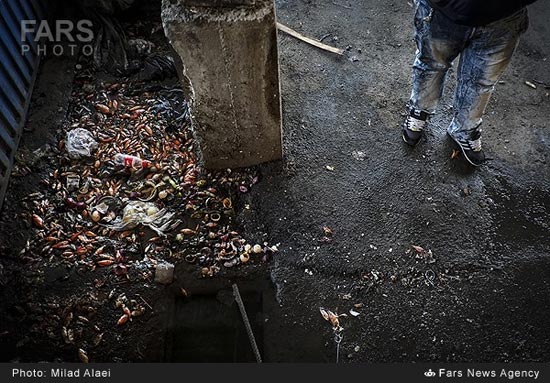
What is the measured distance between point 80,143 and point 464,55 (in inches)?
127

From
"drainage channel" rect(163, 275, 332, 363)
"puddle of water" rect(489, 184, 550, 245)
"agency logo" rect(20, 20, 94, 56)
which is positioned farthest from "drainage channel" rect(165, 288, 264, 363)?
"agency logo" rect(20, 20, 94, 56)

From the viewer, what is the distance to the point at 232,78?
3.43 meters

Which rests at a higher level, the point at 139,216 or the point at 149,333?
the point at 139,216

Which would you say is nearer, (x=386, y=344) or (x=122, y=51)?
(x=386, y=344)

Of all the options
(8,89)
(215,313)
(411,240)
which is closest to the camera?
(215,313)

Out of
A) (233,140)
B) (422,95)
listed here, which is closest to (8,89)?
(233,140)

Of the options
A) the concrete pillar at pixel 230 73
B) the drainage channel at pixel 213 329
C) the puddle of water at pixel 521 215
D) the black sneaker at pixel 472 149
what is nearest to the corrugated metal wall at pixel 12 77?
the concrete pillar at pixel 230 73

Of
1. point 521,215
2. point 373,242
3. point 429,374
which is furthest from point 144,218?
point 521,215

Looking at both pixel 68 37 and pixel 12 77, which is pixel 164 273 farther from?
pixel 68 37

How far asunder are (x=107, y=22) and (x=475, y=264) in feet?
13.3

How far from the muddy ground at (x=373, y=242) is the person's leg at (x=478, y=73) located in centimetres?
21

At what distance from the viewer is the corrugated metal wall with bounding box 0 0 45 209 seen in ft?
13.5

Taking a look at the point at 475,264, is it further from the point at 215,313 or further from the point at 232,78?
the point at 232,78

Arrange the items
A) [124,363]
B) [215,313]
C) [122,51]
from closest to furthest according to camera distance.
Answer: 1. [124,363]
2. [215,313]
3. [122,51]
